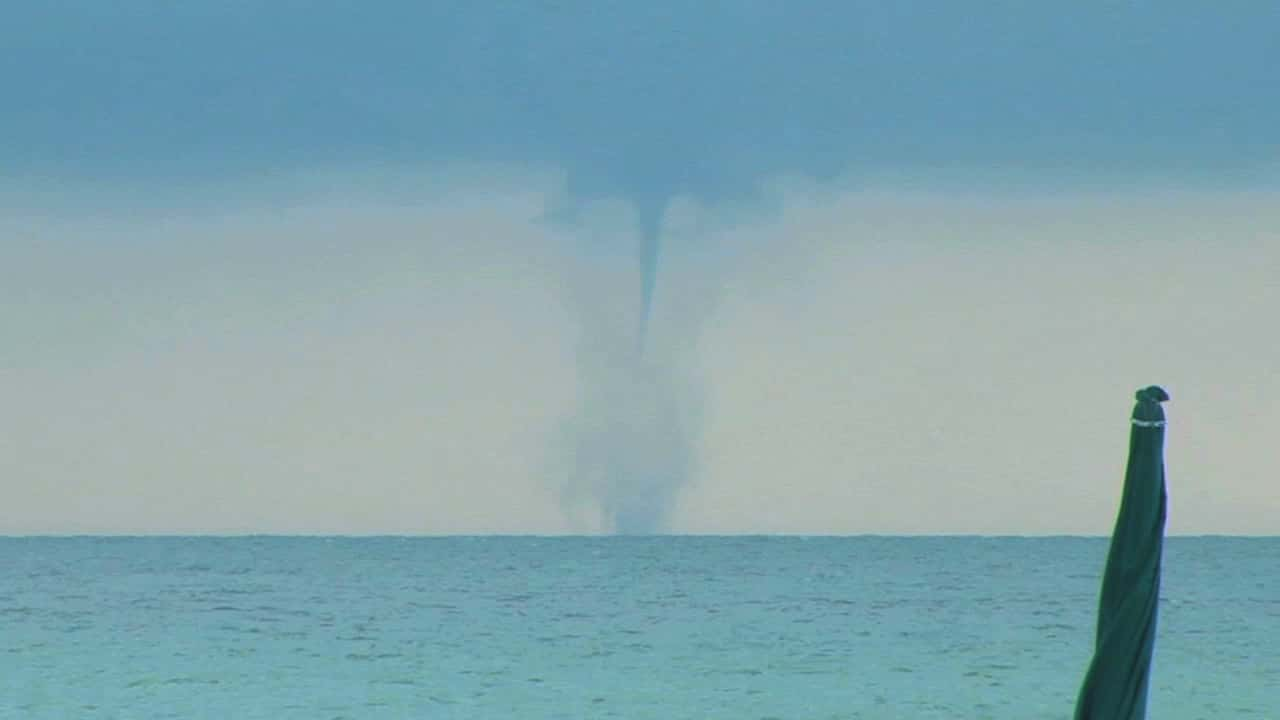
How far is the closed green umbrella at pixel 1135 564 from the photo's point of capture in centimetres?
966

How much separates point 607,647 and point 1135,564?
1958 centimetres

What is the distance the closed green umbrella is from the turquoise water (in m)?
→ 9.04

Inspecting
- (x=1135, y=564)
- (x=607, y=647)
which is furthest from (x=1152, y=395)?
(x=607, y=647)

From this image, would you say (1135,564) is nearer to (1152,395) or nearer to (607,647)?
(1152,395)

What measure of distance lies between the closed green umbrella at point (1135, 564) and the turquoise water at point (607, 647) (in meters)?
9.04

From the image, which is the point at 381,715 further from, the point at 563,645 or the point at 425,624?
the point at 425,624

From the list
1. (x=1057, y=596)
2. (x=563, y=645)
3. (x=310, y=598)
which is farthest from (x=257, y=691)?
(x=1057, y=596)

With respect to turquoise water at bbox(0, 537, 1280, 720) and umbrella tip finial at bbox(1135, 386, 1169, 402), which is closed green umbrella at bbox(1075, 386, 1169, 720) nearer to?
umbrella tip finial at bbox(1135, 386, 1169, 402)

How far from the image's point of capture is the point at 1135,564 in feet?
31.6

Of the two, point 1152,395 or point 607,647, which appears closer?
point 1152,395

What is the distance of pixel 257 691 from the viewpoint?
72.0 ft

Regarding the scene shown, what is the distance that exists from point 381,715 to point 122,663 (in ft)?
26.8

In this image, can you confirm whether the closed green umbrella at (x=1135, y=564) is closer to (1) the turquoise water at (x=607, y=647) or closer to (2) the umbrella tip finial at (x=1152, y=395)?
(2) the umbrella tip finial at (x=1152, y=395)

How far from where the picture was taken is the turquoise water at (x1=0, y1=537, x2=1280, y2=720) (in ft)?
66.3
